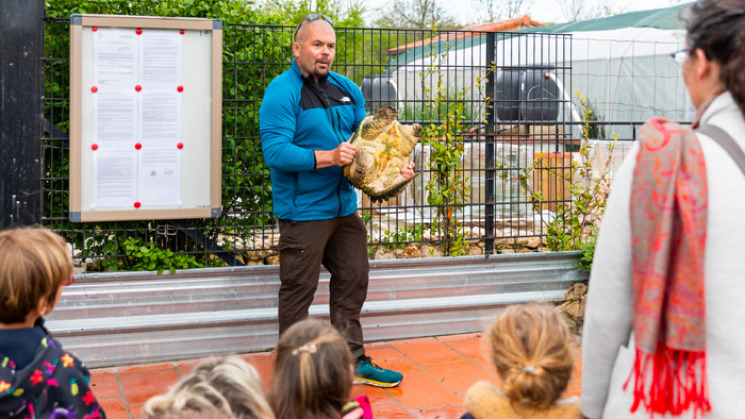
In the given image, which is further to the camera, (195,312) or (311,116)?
(195,312)

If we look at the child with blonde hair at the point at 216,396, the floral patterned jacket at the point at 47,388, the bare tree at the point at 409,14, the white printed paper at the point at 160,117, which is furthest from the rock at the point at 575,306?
the bare tree at the point at 409,14

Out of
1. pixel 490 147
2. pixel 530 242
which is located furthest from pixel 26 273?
A: pixel 530 242

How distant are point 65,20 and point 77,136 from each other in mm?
777

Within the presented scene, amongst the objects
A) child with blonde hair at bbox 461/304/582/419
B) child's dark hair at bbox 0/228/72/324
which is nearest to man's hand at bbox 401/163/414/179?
child with blonde hair at bbox 461/304/582/419

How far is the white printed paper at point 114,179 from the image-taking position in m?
Answer: 5.15

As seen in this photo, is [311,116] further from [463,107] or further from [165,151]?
[463,107]

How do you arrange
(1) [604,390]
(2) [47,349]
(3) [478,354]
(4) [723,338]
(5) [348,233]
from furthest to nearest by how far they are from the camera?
(3) [478,354] < (5) [348,233] < (2) [47,349] < (1) [604,390] < (4) [723,338]

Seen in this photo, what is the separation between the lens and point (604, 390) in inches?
85.4

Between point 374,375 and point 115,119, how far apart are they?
2.41 meters

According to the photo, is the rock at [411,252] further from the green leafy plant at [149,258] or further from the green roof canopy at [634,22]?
the green roof canopy at [634,22]

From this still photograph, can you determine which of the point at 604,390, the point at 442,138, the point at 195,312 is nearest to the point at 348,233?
the point at 195,312

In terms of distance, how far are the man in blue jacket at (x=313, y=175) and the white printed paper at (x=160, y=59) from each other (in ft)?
3.13

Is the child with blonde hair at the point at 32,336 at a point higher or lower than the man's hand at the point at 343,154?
lower

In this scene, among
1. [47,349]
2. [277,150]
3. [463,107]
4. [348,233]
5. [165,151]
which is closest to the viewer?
[47,349]
